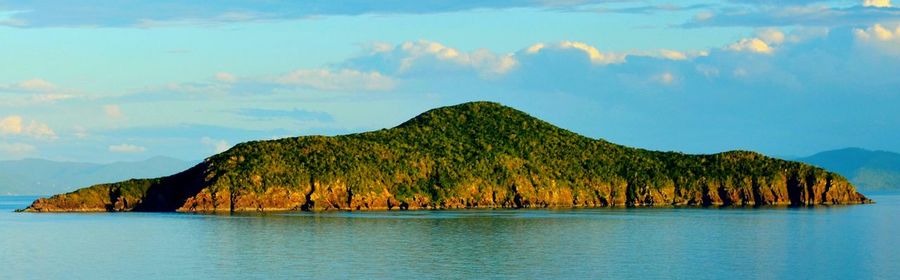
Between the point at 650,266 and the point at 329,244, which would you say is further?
the point at 329,244

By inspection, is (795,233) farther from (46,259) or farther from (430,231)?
(46,259)

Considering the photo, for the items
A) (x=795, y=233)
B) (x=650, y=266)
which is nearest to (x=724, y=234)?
(x=795, y=233)

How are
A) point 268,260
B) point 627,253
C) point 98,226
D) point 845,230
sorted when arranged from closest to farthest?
point 268,260, point 627,253, point 845,230, point 98,226

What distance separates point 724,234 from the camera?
138m

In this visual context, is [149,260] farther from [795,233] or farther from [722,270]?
[795,233]

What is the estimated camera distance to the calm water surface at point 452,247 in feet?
317

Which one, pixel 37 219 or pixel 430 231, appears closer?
pixel 430 231

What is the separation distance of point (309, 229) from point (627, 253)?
44738mm

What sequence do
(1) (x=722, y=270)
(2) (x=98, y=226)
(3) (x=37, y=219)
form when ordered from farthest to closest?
(3) (x=37, y=219) → (2) (x=98, y=226) → (1) (x=722, y=270)

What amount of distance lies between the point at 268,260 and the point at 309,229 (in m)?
40.5

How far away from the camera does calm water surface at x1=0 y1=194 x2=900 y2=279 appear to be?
96.7 m

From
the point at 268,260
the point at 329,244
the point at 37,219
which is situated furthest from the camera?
the point at 37,219

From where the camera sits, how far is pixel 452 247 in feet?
385

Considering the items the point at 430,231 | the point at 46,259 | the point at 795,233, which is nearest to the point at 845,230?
the point at 795,233
